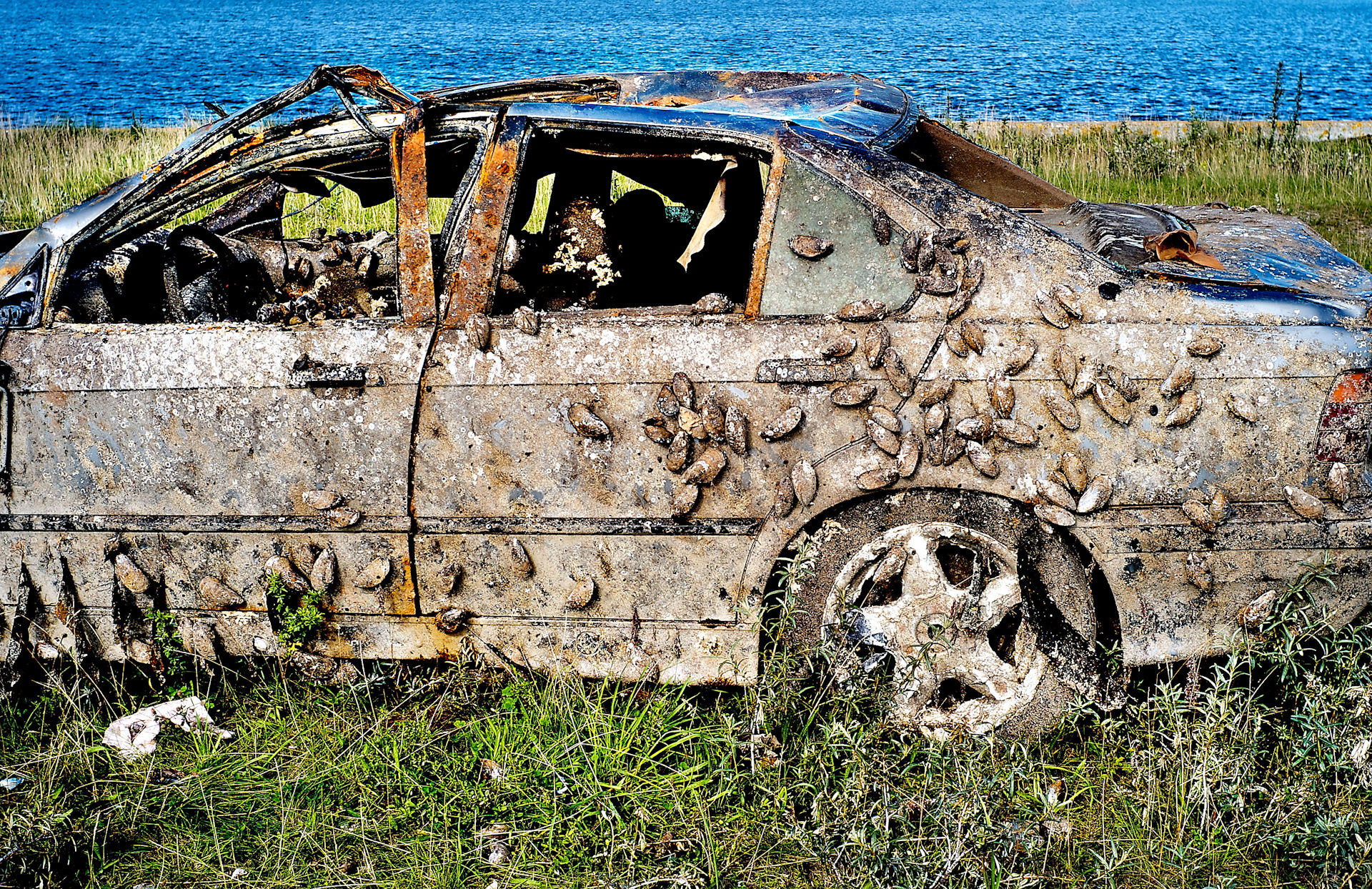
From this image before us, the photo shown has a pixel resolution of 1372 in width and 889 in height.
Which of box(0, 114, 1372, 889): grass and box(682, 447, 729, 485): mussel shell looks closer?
box(0, 114, 1372, 889): grass

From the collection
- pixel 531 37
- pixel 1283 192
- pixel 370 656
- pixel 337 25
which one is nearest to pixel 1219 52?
pixel 531 37

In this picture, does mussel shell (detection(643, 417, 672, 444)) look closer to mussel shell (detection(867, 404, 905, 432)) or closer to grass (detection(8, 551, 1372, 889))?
mussel shell (detection(867, 404, 905, 432))

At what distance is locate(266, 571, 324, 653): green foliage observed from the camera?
2.50m

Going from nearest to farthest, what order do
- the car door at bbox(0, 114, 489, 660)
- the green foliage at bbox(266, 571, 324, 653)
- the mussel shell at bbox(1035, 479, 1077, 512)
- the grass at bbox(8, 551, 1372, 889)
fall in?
the grass at bbox(8, 551, 1372, 889) < the mussel shell at bbox(1035, 479, 1077, 512) < the car door at bbox(0, 114, 489, 660) < the green foliage at bbox(266, 571, 324, 653)

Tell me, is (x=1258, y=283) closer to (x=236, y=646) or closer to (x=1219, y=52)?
(x=236, y=646)

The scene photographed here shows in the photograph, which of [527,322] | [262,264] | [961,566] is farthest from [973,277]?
[262,264]

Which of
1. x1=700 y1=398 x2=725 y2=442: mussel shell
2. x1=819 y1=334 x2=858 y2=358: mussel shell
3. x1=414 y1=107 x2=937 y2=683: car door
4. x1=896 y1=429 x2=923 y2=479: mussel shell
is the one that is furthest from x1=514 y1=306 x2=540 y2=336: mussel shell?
x1=896 y1=429 x2=923 y2=479: mussel shell

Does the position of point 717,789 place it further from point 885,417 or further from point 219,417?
point 219,417

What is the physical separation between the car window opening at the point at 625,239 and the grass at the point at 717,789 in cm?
138

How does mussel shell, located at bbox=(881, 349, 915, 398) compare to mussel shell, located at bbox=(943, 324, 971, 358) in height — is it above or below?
below

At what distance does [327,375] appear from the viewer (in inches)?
93.4

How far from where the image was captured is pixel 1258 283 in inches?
92.8

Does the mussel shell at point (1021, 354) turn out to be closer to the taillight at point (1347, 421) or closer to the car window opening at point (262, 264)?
the taillight at point (1347, 421)

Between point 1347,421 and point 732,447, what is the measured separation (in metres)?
1.46
